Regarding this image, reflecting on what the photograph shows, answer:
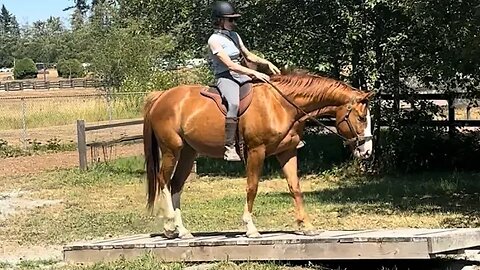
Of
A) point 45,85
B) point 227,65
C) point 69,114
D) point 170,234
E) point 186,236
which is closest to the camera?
point 227,65

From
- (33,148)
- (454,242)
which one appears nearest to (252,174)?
(454,242)

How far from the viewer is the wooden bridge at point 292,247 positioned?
7.17 m

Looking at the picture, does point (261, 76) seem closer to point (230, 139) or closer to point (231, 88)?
point (231, 88)

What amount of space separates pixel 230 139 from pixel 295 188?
33.7 inches

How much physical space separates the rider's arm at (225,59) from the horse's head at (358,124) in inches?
41.8

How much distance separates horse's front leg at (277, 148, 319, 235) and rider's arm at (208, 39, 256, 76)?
971 millimetres

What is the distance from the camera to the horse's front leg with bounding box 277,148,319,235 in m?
8.05

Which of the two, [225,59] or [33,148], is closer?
[225,59]

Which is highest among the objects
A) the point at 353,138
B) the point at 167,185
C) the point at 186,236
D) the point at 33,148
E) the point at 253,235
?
the point at 353,138

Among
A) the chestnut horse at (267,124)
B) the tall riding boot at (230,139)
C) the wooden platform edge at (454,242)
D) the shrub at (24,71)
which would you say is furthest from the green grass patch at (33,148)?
the shrub at (24,71)

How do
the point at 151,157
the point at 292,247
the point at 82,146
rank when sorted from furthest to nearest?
the point at 82,146 → the point at 151,157 → the point at 292,247

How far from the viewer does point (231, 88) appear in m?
8.00

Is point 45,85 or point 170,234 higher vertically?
point 170,234

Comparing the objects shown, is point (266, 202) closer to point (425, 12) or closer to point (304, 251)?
point (425, 12)
